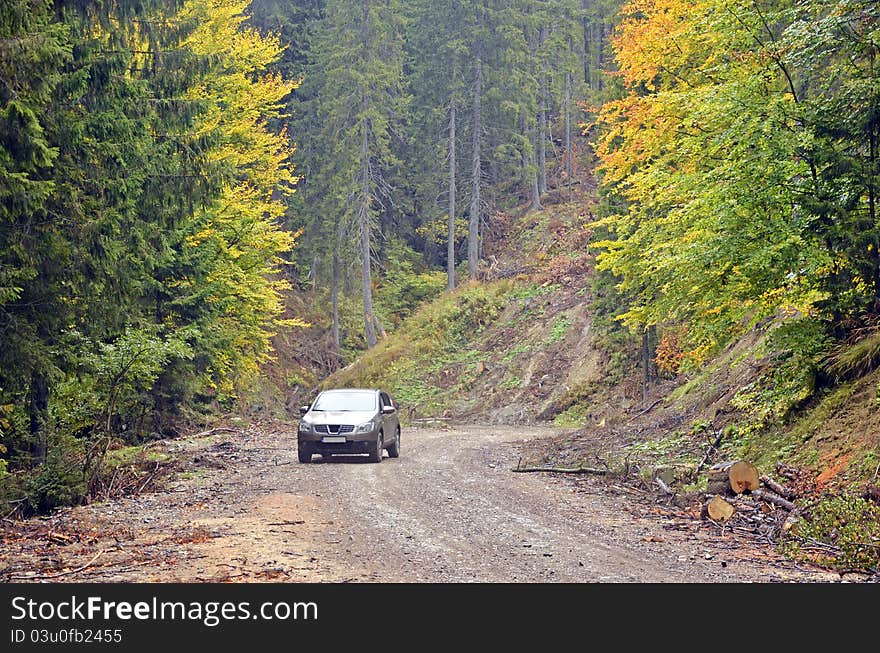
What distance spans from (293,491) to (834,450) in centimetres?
903

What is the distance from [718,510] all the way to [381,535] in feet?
15.9

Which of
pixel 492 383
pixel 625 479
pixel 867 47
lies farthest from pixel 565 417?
pixel 867 47

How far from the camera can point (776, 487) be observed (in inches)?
461

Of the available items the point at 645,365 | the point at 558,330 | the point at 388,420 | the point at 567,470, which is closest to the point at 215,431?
the point at 388,420

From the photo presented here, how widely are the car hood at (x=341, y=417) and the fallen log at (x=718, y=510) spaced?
368 inches

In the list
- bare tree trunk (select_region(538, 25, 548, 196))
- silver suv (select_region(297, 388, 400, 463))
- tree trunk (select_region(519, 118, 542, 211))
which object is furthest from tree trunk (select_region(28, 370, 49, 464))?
bare tree trunk (select_region(538, 25, 548, 196))

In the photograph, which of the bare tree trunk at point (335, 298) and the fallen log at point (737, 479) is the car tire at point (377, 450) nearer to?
the fallen log at point (737, 479)

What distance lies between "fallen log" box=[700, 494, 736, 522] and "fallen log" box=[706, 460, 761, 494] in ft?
→ 1.57

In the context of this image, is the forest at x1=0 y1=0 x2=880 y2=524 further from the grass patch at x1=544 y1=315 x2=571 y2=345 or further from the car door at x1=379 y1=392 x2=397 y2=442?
the grass patch at x1=544 y1=315 x2=571 y2=345

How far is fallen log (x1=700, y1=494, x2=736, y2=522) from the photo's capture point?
37.7 feet

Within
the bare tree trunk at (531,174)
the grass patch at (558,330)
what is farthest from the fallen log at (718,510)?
the bare tree trunk at (531,174)

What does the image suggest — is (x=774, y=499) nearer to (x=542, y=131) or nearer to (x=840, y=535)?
(x=840, y=535)

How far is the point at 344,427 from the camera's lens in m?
19.0

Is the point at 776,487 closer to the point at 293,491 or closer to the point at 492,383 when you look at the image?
the point at 293,491
